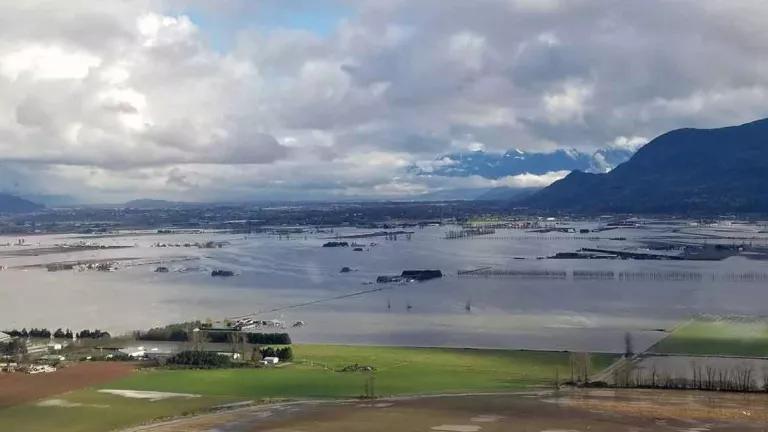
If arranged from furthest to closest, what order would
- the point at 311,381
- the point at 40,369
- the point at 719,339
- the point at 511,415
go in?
the point at 719,339, the point at 40,369, the point at 311,381, the point at 511,415

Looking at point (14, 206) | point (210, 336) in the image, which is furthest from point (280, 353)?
point (14, 206)

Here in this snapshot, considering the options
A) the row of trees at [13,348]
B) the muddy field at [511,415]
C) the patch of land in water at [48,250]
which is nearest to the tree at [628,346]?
the muddy field at [511,415]

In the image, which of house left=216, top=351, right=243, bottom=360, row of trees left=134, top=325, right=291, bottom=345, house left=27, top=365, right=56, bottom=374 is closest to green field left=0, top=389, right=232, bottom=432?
house left=27, top=365, right=56, bottom=374

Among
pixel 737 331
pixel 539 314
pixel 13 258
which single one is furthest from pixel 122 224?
pixel 737 331

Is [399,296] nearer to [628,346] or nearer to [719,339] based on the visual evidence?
[628,346]

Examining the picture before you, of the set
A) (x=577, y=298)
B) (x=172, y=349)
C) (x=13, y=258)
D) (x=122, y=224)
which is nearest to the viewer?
(x=172, y=349)

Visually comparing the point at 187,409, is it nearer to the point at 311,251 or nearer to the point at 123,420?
the point at 123,420
